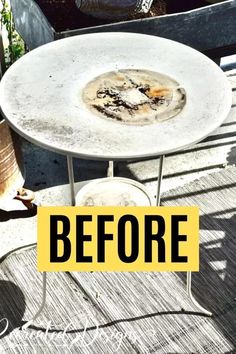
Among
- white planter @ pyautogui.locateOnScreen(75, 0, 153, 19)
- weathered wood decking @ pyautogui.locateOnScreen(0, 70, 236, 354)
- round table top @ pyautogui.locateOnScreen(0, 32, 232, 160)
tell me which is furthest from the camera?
white planter @ pyautogui.locateOnScreen(75, 0, 153, 19)

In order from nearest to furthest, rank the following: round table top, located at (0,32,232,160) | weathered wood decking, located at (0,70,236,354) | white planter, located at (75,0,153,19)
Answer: round table top, located at (0,32,232,160) → weathered wood decking, located at (0,70,236,354) → white planter, located at (75,0,153,19)

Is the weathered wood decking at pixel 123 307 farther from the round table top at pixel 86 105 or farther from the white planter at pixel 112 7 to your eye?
the white planter at pixel 112 7

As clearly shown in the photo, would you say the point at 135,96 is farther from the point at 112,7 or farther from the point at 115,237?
the point at 112,7

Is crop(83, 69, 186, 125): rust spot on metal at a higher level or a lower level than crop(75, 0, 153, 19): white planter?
lower

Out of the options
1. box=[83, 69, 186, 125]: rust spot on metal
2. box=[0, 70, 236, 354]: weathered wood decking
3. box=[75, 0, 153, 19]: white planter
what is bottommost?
box=[0, 70, 236, 354]: weathered wood decking

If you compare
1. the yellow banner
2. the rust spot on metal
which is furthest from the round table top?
the yellow banner

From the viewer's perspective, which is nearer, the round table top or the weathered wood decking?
the round table top

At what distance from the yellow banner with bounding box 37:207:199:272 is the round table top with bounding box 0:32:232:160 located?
1.23 ft

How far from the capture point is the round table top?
6.81ft

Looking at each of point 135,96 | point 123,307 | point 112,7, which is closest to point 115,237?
point 123,307

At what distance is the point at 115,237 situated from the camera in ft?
7.63

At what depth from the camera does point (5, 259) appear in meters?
2.82

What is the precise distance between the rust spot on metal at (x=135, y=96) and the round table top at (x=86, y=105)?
3 cm

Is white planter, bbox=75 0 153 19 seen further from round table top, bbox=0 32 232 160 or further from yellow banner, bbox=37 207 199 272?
yellow banner, bbox=37 207 199 272
